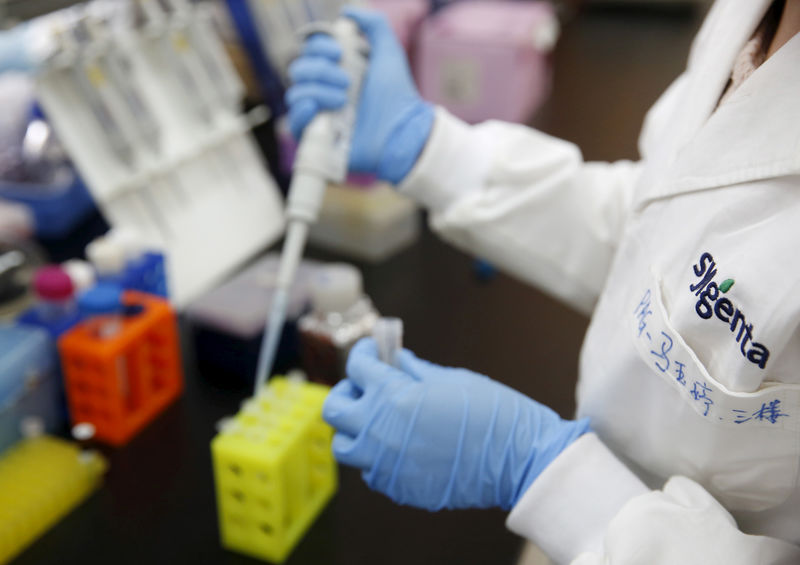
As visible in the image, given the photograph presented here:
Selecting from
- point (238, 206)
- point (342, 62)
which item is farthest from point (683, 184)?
point (238, 206)

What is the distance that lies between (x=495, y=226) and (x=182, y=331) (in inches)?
25.1

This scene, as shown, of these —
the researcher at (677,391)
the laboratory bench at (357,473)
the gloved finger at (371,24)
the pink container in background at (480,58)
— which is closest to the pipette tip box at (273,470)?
the laboratory bench at (357,473)

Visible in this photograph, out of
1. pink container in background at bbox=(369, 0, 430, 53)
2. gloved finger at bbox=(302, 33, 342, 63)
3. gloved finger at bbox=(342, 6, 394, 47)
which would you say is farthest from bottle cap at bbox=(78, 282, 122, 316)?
pink container in background at bbox=(369, 0, 430, 53)

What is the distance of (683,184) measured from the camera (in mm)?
706

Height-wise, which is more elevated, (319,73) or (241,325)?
(319,73)

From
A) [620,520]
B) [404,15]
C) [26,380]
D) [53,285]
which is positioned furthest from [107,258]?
[404,15]

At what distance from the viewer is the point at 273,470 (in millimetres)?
824

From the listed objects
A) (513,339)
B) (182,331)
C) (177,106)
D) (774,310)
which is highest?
(177,106)

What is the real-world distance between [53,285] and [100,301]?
0.08 meters

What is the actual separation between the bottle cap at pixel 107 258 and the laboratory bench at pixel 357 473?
21 centimetres

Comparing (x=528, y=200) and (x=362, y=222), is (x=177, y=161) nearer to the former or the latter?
(x=362, y=222)

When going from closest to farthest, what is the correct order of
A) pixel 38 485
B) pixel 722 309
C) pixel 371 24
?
pixel 722 309 < pixel 38 485 < pixel 371 24

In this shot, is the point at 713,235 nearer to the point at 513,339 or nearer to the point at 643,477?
the point at 643,477

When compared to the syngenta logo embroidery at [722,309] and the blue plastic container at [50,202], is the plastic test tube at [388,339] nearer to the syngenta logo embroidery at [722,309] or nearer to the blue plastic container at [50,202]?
the syngenta logo embroidery at [722,309]
